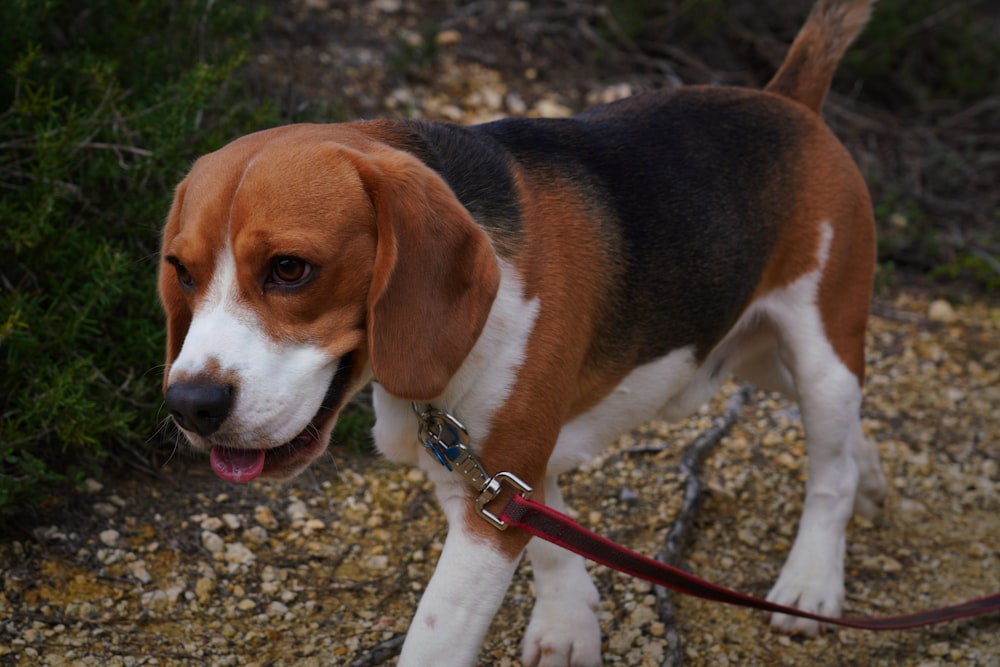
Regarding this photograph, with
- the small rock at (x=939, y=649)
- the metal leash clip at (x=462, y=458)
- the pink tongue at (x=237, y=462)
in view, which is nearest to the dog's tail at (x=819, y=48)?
the small rock at (x=939, y=649)

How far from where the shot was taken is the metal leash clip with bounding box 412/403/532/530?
2912mm

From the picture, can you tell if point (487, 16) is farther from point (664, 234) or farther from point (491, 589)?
point (491, 589)

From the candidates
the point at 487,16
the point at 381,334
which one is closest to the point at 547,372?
the point at 381,334

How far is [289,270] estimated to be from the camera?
257 centimetres

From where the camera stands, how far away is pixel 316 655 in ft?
12.1

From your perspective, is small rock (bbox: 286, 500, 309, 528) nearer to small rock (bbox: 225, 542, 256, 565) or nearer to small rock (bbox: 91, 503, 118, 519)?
small rock (bbox: 225, 542, 256, 565)

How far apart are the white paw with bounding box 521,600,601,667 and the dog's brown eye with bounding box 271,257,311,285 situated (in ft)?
5.44

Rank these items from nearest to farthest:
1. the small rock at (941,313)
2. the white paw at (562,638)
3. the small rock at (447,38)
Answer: the white paw at (562,638)
the small rock at (941,313)
the small rock at (447,38)

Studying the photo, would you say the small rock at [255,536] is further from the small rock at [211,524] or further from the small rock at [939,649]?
the small rock at [939,649]

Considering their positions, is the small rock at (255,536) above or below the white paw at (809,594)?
below

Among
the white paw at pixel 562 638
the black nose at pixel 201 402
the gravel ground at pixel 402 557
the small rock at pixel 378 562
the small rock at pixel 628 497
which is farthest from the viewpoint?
the small rock at pixel 628 497

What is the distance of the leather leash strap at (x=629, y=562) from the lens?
2.97 metres

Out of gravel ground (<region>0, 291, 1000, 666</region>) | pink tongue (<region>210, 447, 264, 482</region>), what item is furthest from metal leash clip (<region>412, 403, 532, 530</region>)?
gravel ground (<region>0, 291, 1000, 666</region>)

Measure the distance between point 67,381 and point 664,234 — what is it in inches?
82.7
